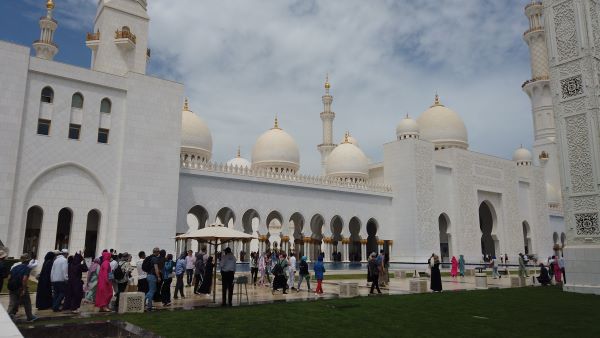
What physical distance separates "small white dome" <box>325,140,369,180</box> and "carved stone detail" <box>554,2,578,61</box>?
59.9 feet

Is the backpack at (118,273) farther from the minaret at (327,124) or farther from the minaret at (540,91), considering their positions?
the minaret at (540,91)

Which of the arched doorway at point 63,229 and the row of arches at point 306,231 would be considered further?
the row of arches at point 306,231

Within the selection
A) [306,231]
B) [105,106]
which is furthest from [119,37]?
[306,231]

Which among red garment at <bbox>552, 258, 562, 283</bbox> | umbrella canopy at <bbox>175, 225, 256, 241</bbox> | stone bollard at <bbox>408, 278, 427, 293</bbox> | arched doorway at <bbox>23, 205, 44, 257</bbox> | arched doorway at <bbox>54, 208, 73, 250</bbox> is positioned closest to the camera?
umbrella canopy at <bbox>175, 225, 256, 241</bbox>

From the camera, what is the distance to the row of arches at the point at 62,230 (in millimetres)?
17312

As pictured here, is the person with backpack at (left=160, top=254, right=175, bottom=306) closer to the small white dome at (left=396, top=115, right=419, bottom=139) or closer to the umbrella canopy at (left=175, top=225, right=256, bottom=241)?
the umbrella canopy at (left=175, top=225, right=256, bottom=241)

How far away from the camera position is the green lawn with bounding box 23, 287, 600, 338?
22.6ft

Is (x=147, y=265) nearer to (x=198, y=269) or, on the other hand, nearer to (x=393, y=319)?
(x=198, y=269)

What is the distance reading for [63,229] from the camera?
760 inches

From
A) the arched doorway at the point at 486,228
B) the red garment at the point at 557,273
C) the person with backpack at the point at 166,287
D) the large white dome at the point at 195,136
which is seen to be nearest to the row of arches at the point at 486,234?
the arched doorway at the point at 486,228

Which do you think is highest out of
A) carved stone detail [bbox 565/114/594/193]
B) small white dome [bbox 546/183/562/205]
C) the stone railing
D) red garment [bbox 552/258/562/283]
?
small white dome [bbox 546/183/562/205]

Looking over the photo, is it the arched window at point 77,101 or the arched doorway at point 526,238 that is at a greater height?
the arched window at point 77,101

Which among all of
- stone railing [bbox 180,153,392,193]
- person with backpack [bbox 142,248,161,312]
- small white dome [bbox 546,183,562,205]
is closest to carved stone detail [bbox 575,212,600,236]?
person with backpack [bbox 142,248,161,312]

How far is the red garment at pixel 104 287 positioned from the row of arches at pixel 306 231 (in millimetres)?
11237
